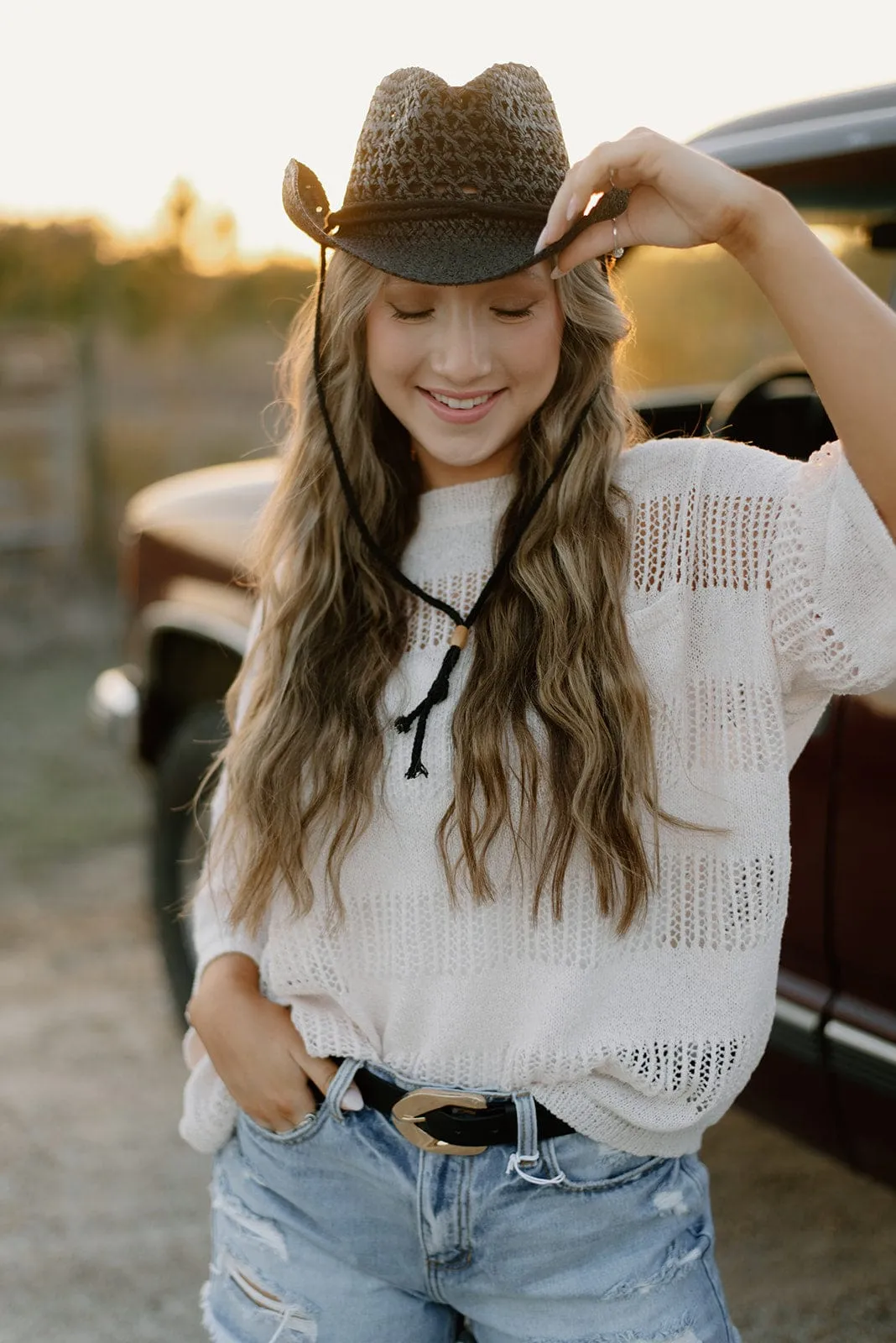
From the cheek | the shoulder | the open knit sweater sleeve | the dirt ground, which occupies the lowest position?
the dirt ground

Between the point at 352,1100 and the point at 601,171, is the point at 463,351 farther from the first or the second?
the point at 352,1100

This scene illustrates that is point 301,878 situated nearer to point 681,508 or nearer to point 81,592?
point 681,508

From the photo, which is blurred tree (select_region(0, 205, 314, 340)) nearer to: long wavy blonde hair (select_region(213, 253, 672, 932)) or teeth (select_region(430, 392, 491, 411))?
long wavy blonde hair (select_region(213, 253, 672, 932))

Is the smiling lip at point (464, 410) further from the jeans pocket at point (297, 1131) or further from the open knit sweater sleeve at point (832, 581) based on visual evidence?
the jeans pocket at point (297, 1131)

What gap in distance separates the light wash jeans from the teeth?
75cm

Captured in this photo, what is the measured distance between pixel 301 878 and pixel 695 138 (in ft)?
5.42

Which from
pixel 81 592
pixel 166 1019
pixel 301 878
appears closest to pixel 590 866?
pixel 301 878

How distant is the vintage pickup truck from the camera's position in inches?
80.8

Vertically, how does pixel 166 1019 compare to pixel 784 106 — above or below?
below

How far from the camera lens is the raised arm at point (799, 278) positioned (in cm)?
129

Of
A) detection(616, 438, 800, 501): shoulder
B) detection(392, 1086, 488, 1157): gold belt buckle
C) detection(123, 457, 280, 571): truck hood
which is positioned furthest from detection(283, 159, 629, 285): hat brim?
detection(123, 457, 280, 571): truck hood

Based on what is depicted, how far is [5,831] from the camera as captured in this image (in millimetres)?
4777

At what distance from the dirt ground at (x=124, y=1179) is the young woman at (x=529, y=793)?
1.10 meters

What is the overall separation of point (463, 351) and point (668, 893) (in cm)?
63
